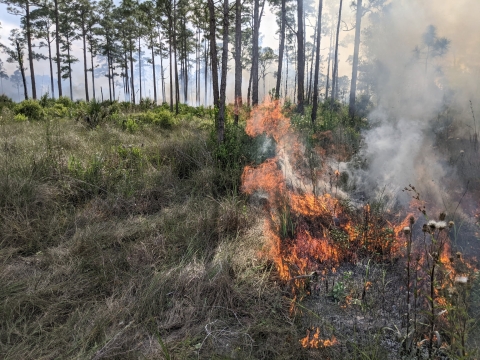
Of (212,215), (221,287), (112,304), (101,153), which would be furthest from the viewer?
(101,153)


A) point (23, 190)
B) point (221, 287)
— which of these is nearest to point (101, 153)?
point (23, 190)

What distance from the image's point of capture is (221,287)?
8.86 ft

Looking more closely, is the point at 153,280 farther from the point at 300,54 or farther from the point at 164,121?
the point at 300,54

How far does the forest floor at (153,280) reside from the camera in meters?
Answer: 2.13

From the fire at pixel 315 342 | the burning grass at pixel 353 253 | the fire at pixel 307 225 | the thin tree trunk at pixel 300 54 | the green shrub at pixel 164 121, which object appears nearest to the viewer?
the burning grass at pixel 353 253

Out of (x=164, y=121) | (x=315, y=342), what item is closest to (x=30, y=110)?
(x=164, y=121)

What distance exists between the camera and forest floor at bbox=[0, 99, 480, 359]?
2131 millimetres

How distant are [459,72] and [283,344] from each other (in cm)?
886

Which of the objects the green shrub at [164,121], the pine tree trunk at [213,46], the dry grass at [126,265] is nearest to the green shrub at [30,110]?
the green shrub at [164,121]

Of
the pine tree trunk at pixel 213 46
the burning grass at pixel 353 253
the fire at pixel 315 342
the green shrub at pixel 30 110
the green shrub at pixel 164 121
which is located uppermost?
the pine tree trunk at pixel 213 46

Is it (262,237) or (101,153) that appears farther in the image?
(101,153)

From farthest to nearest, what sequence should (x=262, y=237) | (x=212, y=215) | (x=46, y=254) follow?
(x=212, y=215), (x=262, y=237), (x=46, y=254)

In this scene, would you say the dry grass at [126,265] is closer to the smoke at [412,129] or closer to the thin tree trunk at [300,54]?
the smoke at [412,129]

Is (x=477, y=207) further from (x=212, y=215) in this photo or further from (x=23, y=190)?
(x=23, y=190)
